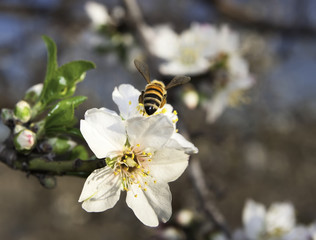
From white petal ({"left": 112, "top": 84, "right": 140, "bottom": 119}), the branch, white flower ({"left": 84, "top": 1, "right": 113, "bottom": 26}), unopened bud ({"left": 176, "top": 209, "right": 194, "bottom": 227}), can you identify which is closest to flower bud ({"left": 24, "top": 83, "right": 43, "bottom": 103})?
the branch

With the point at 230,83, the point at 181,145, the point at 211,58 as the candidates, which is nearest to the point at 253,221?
the point at 230,83

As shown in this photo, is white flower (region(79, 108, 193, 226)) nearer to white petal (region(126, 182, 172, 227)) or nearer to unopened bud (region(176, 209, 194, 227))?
white petal (region(126, 182, 172, 227))

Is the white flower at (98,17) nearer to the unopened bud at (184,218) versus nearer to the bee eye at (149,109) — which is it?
the unopened bud at (184,218)

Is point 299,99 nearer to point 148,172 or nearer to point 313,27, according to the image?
point 313,27

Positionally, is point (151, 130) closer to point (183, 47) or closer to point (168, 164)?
point (168, 164)

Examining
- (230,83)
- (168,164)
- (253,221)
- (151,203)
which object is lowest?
(253,221)

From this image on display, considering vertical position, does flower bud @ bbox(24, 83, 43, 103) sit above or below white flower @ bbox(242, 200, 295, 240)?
above

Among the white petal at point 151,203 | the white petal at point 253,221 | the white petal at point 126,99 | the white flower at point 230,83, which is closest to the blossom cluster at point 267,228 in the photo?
the white petal at point 253,221
